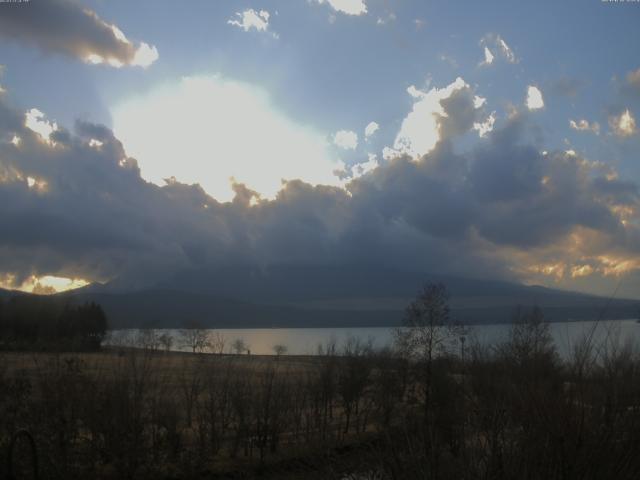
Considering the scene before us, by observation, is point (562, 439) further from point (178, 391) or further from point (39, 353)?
point (178, 391)

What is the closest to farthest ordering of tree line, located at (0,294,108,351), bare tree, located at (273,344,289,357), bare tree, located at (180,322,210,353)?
tree line, located at (0,294,108,351) → bare tree, located at (273,344,289,357) → bare tree, located at (180,322,210,353)

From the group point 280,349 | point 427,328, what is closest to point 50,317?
point 280,349

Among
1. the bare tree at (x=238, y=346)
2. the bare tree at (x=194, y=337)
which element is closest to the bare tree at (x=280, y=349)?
the bare tree at (x=238, y=346)

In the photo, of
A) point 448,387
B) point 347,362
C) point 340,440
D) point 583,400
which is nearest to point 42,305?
point 347,362

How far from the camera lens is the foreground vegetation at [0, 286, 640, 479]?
608cm

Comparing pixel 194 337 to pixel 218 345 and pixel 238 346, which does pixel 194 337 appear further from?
pixel 218 345

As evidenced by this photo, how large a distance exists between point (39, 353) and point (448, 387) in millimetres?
17388

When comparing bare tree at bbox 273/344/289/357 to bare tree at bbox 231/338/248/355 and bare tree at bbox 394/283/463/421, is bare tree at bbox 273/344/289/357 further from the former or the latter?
bare tree at bbox 394/283/463/421

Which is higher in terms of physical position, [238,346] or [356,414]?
[356,414]

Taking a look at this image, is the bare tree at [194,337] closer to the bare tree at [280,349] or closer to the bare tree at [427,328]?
the bare tree at [280,349]

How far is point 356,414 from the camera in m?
35.1

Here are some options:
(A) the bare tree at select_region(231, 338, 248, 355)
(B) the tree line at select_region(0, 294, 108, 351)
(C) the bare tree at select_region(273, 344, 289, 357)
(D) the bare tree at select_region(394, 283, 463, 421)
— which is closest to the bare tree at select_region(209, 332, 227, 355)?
(A) the bare tree at select_region(231, 338, 248, 355)

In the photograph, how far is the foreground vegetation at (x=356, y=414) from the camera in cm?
608

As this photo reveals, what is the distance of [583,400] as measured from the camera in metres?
6.37
